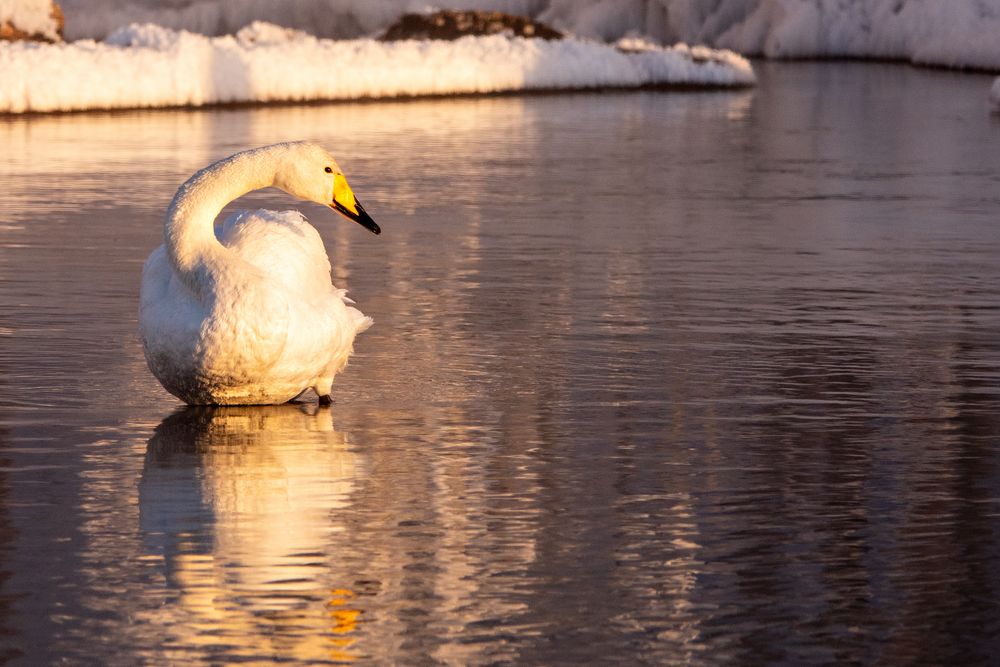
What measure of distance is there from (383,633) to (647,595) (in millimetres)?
779

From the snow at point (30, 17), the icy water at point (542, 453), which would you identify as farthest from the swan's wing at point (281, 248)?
the snow at point (30, 17)

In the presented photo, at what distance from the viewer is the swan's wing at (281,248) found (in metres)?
8.57

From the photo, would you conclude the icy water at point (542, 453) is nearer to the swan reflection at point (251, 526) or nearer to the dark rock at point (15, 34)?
the swan reflection at point (251, 526)

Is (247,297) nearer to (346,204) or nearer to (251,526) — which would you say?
(346,204)

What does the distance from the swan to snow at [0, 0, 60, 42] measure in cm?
2511

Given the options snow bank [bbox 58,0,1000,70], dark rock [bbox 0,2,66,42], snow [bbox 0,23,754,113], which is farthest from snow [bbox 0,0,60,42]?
snow bank [bbox 58,0,1000,70]

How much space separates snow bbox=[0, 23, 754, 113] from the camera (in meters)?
28.1

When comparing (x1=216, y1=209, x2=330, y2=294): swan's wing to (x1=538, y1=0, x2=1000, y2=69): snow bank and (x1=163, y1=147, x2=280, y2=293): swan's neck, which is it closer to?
(x1=163, y1=147, x2=280, y2=293): swan's neck

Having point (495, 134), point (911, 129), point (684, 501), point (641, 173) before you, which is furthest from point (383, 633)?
point (911, 129)

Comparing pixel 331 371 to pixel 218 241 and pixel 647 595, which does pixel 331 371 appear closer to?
pixel 218 241

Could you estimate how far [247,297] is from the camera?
27.0ft

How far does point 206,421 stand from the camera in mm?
8359

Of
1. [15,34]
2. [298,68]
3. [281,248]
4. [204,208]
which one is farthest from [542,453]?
[15,34]

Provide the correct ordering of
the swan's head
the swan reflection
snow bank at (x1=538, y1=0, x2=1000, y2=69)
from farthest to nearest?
snow bank at (x1=538, y1=0, x2=1000, y2=69), the swan's head, the swan reflection
